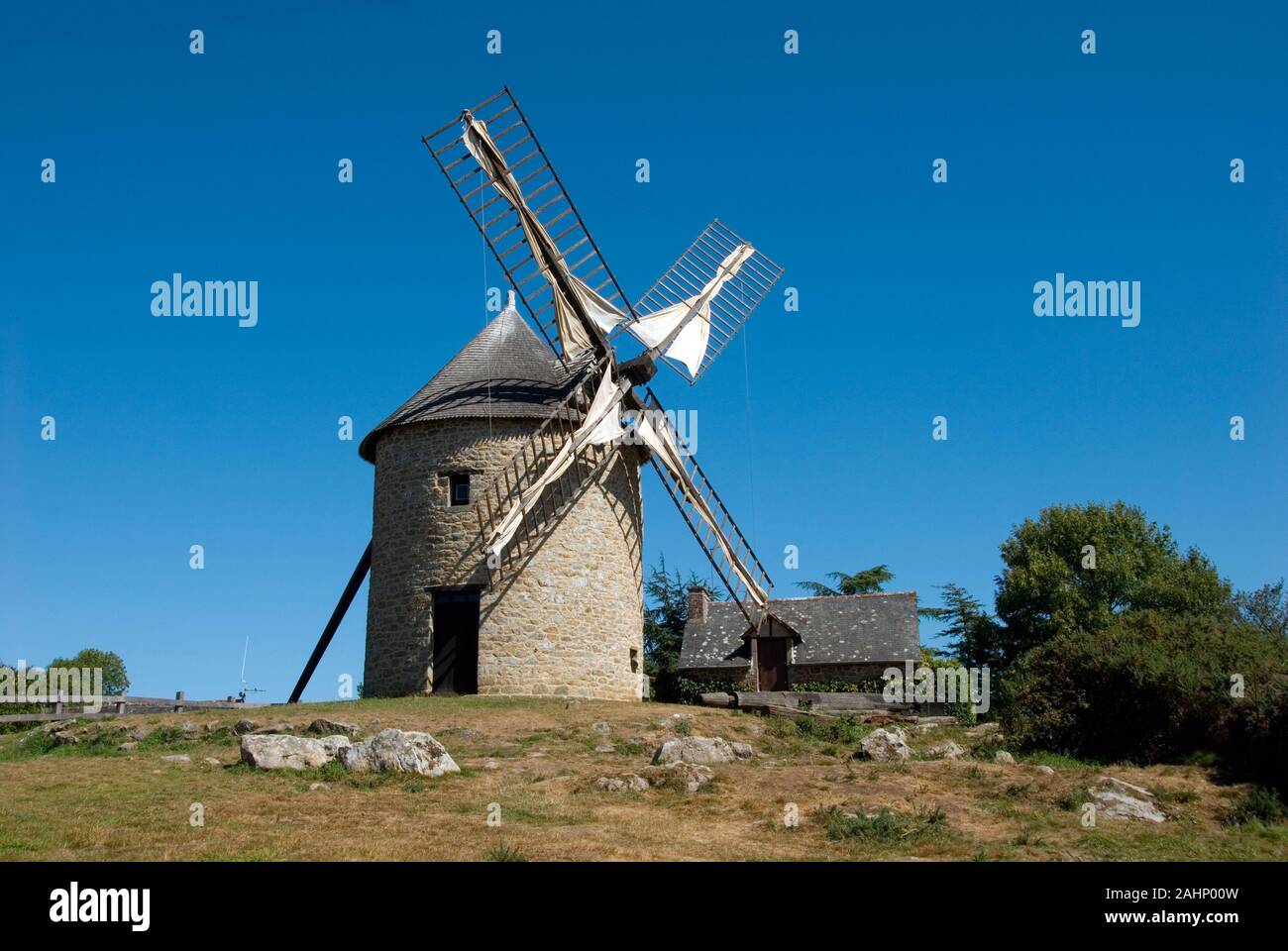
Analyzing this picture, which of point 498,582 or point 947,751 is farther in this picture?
point 498,582

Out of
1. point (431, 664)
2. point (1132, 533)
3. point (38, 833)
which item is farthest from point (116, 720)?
point (1132, 533)

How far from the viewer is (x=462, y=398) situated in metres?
28.4

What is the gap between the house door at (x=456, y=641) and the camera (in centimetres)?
2705

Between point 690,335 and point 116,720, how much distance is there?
16.6 m

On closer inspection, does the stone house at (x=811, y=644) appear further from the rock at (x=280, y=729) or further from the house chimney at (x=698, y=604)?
the rock at (x=280, y=729)

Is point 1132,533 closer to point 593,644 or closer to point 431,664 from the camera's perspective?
point 593,644

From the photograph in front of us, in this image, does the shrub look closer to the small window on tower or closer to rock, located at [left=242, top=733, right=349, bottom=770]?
rock, located at [left=242, top=733, right=349, bottom=770]

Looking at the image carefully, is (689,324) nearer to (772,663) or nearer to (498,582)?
(498,582)

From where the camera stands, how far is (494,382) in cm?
2894

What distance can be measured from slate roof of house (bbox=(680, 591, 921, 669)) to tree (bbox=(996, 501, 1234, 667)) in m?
9.59

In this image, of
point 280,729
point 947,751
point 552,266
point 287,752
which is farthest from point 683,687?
point 287,752

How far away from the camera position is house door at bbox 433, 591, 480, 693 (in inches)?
1065

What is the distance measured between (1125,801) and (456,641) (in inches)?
639

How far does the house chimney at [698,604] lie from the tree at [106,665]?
113 ft
